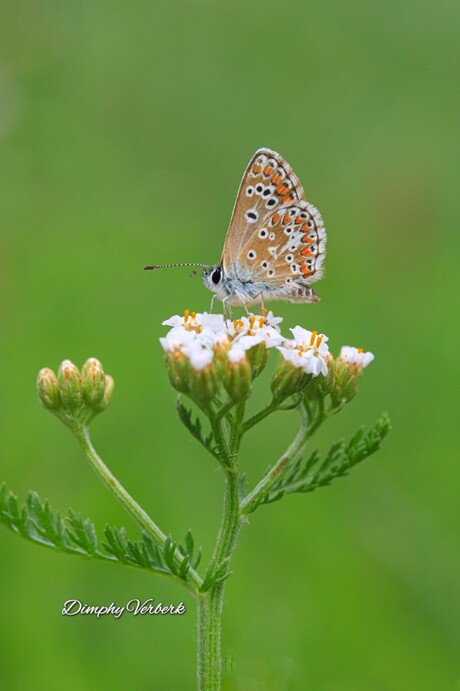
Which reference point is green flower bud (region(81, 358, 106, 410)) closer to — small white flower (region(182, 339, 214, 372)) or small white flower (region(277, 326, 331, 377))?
small white flower (region(182, 339, 214, 372))

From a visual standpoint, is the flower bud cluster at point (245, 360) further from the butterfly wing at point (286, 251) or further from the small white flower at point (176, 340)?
the butterfly wing at point (286, 251)

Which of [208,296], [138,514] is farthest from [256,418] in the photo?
[208,296]

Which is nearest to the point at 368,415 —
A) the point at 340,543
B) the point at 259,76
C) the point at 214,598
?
the point at 340,543

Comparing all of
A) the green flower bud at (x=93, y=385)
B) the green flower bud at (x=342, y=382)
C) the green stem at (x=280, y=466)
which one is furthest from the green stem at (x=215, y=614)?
the green flower bud at (x=93, y=385)

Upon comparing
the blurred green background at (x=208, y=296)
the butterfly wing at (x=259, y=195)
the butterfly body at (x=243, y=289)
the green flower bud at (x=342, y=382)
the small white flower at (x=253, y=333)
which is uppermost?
the butterfly wing at (x=259, y=195)

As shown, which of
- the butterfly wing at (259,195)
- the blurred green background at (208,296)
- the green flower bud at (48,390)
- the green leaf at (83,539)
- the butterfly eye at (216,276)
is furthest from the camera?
the blurred green background at (208,296)

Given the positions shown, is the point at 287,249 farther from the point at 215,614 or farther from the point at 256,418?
the point at 215,614

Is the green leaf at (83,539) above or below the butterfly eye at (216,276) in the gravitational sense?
below
